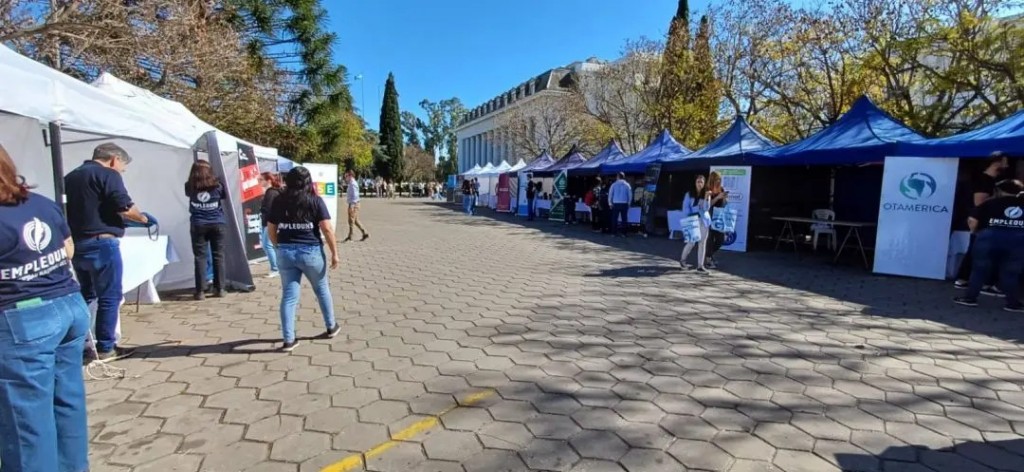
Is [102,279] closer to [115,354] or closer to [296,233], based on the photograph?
[115,354]

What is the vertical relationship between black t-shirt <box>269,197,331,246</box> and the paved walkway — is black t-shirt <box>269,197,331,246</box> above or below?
above

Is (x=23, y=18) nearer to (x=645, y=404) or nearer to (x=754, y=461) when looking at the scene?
(x=645, y=404)

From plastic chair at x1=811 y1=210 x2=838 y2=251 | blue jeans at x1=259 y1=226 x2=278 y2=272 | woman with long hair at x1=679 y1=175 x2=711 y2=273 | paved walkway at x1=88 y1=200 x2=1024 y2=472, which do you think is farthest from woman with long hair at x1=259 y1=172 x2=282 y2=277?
plastic chair at x1=811 y1=210 x2=838 y2=251

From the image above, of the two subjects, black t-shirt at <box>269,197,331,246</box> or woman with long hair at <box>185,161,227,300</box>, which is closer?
black t-shirt at <box>269,197,331,246</box>

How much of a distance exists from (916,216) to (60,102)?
10.9 meters

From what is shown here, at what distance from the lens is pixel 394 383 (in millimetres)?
3580

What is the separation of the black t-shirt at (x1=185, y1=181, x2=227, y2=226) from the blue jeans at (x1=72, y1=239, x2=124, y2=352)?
1986mm

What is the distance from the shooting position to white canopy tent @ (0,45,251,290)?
3555mm

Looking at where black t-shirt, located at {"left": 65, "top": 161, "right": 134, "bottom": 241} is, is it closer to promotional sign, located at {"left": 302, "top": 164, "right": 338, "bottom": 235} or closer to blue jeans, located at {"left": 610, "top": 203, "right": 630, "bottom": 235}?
promotional sign, located at {"left": 302, "top": 164, "right": 338, "bottom": 235}

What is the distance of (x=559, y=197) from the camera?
1870cm

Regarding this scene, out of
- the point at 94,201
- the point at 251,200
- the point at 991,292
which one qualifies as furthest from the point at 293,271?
the point at 991,292

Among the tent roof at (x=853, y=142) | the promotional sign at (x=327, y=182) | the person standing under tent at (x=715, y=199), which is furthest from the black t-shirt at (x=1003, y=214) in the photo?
the promotional sign at (x=327, y=182)

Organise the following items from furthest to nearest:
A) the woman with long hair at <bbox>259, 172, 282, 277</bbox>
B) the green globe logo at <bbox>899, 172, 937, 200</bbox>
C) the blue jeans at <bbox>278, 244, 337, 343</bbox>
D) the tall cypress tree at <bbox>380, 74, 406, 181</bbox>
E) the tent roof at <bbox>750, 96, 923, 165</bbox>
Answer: the tall cypress tree at <bbox>380, 74, 406, 181</bbox> → the tent roof at <bbox>750, 96, 923, 165</bbox> → the green globe logo at <bbox>899, 172, 937, 200</bbox> → the woman with long hair at <bbox>259, 172, 282, 277</bbox> → the blue jeans at <bbox>278, 244, 337, 343</bbox>

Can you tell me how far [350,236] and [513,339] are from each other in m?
8.78
